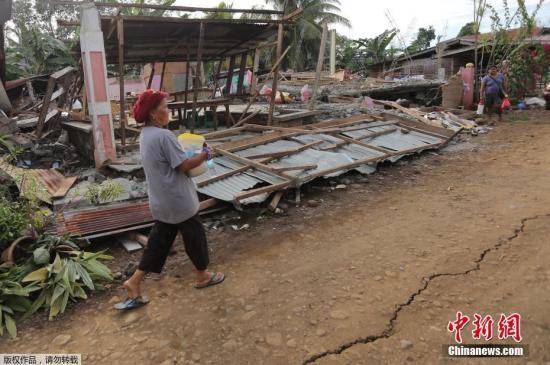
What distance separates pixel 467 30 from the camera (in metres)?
31.2

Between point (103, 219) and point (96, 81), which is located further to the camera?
point (96, 81)

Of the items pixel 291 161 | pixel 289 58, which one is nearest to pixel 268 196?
pixel 291 161

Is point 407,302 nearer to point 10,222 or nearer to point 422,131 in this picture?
point 10,222

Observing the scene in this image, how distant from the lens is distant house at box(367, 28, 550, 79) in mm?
17567

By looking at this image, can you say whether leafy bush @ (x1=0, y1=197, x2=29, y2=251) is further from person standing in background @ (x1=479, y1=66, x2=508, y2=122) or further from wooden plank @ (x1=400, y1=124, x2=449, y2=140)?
person standing in background @ (x1=479, y1=66, x2=508, y2=122)

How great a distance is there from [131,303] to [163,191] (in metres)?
0.90

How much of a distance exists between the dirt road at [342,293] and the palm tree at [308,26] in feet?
82.9

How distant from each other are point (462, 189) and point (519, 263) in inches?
89.9

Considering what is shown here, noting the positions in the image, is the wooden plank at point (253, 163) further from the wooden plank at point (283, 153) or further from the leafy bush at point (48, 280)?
the leafy bush at point (48, 280)

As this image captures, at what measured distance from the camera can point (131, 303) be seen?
3.05 m

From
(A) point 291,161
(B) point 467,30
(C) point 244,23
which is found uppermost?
(B) point 467,30

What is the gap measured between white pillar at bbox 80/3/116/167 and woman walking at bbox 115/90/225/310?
3576mm

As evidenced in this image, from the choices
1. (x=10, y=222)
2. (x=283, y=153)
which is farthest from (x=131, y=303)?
(x=283, y=153)

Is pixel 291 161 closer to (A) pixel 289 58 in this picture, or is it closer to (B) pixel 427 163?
(B) pixel 427 163
